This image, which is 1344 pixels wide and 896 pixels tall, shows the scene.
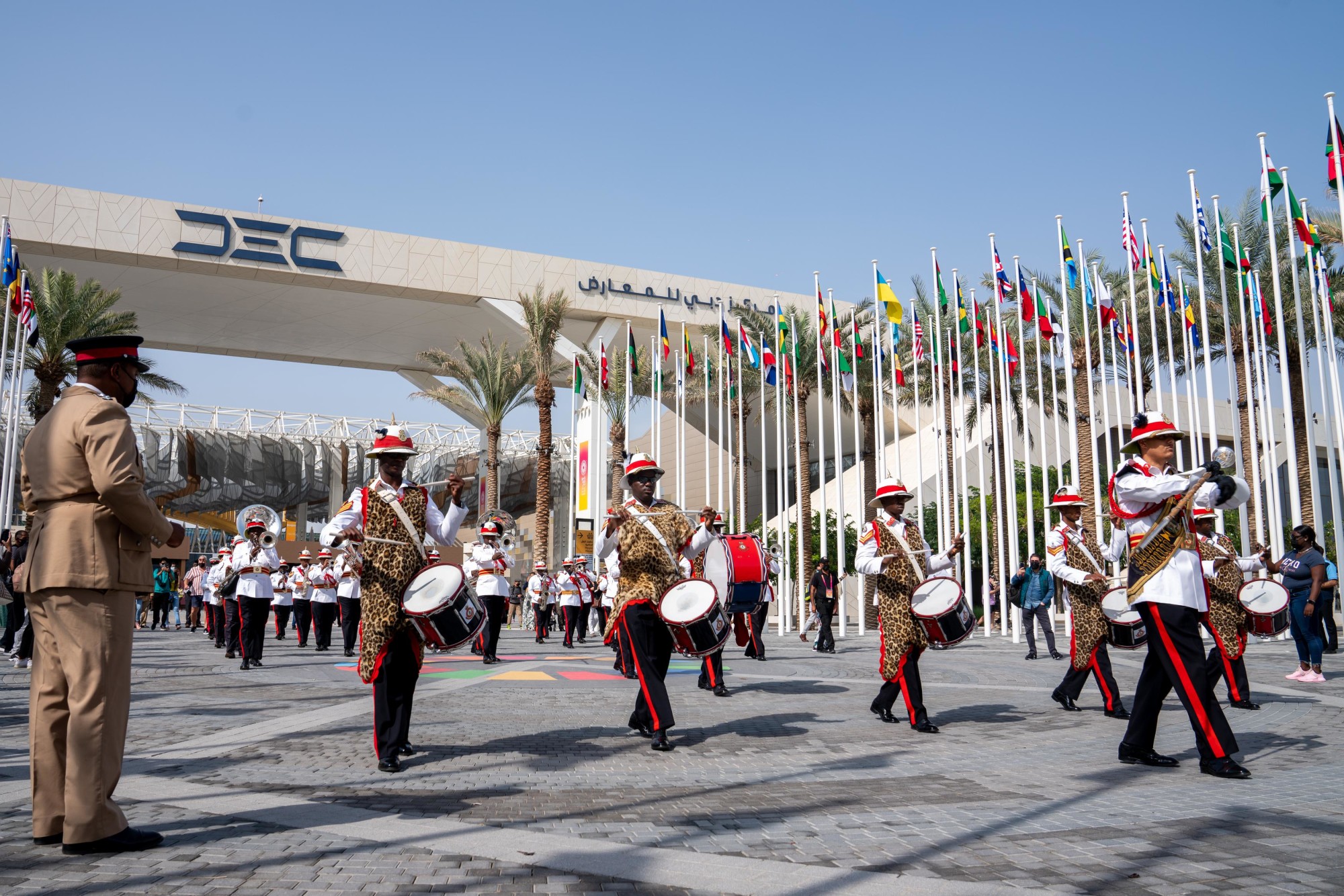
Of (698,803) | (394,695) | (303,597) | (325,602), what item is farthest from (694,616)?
(303,597)

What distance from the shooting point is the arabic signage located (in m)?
44.0

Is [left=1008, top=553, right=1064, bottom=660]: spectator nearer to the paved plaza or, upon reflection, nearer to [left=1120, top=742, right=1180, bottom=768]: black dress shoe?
the paved plaza

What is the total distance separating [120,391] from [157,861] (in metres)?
1.92

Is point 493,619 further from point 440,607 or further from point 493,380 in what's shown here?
point 493,380

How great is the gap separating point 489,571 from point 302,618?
24.0 ft

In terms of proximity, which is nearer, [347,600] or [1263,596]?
[1263,596]

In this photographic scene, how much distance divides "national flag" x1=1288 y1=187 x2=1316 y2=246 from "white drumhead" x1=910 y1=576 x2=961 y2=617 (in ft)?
51.9

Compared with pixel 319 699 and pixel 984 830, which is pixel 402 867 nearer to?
pixel 984 830

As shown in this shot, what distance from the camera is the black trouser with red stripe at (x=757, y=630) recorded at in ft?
47.4

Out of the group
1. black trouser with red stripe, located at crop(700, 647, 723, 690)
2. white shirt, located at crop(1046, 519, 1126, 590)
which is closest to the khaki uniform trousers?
black trouser with red stripe, located at crop(700, 647, 723, 690)

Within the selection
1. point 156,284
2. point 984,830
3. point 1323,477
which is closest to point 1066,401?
point 1323,477

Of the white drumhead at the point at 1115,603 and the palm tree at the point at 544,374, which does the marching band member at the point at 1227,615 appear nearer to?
the white drumhead at the point at 1115,603

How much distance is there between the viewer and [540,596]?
24.1 m

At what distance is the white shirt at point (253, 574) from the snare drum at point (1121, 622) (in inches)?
415
